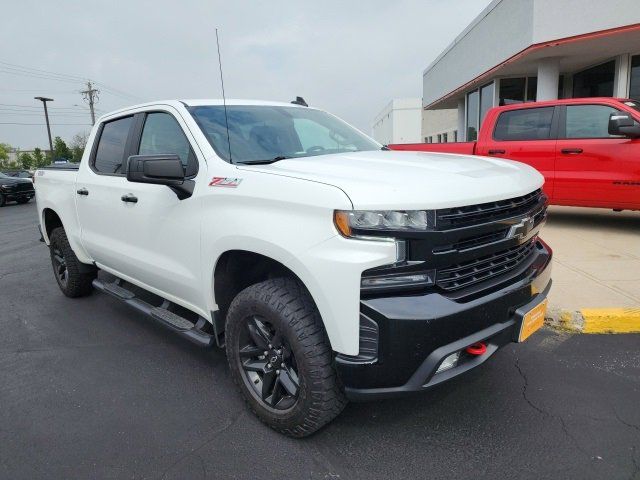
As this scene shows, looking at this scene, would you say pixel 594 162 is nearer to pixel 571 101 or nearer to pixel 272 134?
pixel 571 101

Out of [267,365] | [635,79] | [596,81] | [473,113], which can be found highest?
[596,81]

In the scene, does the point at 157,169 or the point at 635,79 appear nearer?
the point at 157,169

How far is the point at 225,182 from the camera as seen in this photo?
266cm

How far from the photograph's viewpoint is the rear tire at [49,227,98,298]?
481 cm

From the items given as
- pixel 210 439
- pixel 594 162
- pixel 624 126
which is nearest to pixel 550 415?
pixel 210 439

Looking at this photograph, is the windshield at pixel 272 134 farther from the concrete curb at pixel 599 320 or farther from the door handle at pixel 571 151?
the door handle at pixel 571 151

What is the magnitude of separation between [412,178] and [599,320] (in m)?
2.53

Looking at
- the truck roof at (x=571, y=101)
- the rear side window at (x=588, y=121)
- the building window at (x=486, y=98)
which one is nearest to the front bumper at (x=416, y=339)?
the rear side window at (x=588, y=121)

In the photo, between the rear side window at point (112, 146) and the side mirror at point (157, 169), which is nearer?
the side mirror at point (157, 169)

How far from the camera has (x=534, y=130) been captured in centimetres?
746

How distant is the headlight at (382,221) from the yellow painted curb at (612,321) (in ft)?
8.19

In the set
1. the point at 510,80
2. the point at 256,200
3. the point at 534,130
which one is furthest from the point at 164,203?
the point at 510,80

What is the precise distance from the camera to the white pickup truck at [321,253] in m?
2.08

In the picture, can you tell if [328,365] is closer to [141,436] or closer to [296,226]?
[296,226]
